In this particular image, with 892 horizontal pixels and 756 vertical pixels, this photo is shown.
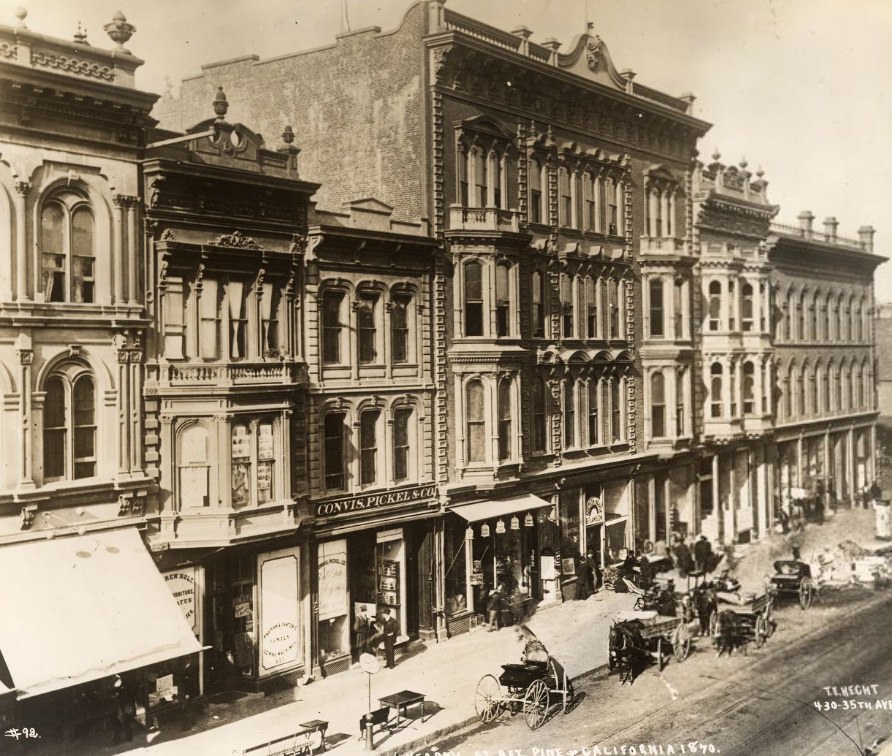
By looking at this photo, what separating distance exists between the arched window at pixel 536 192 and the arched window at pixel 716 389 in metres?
12.5

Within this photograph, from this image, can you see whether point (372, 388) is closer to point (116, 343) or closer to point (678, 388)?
point (116, 343)

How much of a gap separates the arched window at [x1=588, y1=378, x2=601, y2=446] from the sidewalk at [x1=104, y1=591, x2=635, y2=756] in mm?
6384

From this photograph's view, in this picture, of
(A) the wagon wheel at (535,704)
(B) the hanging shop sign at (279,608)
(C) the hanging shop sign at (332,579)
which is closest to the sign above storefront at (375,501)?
(C) the hanging shop sign at (332,579)

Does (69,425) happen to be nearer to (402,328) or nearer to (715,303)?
(402,328)

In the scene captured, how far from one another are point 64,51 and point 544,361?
1731cm

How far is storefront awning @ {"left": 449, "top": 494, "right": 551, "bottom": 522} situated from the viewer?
2659 centimetres

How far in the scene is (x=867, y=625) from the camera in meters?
26.7

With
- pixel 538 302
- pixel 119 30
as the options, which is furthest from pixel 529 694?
pixel 119 30

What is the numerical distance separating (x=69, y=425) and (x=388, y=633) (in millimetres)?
9846

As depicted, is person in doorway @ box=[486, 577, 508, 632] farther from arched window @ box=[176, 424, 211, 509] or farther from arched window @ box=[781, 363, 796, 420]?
arched window @ box=[781, 363, 796, 420]

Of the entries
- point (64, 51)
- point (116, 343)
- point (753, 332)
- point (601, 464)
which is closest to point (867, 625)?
point (601, 464)

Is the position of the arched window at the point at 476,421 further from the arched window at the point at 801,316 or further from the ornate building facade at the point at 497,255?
the arched window at the point at 801,316

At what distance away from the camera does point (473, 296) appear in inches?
1077

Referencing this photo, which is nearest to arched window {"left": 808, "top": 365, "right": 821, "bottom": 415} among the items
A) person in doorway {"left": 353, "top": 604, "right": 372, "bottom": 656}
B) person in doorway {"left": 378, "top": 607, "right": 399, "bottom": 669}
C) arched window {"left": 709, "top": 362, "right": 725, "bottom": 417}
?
arched window {"left": 709, "top": 362, "right": 725, "bottom": 417}
